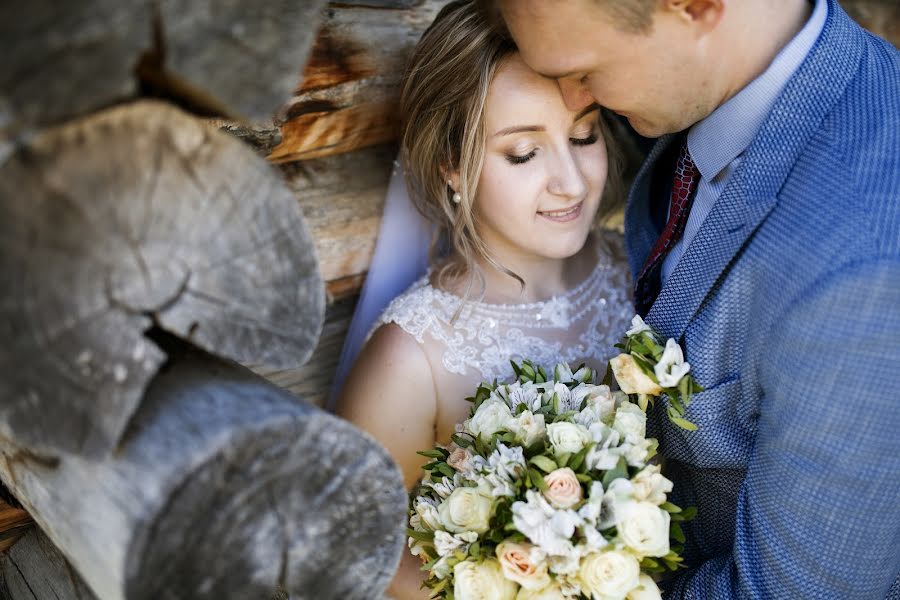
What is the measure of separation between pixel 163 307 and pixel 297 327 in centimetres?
22

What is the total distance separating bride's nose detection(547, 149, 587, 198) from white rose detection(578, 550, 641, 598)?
115cm

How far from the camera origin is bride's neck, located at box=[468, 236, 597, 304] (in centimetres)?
267

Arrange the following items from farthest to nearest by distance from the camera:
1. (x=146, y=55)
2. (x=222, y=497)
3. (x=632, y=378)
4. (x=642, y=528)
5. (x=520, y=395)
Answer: (x=520, y=395), (x=632, y=378), (x=642, y=528), (x=222, y=497), (x=146, y=55)

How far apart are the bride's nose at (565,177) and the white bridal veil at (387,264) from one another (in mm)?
576

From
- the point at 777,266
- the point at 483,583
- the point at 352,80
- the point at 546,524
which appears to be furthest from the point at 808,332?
the point at 352,80

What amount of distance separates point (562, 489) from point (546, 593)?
0.77 feet

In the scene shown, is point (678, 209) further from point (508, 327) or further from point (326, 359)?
point (326, 359)

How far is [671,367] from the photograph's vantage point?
178 cm

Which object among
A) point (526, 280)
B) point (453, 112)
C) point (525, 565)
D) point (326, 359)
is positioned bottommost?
point (326, 359)

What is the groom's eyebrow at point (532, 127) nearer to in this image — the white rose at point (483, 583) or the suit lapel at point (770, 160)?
the suit lapel at point (770, 160)

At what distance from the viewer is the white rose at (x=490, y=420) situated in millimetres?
1852

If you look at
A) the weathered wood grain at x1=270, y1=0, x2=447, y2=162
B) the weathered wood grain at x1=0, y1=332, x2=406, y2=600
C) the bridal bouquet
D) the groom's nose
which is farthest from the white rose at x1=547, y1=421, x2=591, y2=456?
the weathered wood grain at x1=270, y1=0, x2=447, y2=162

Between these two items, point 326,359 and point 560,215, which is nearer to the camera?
point 560,215

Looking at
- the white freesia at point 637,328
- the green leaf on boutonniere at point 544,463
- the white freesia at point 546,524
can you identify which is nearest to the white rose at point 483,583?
the white freesia at point 546,524
